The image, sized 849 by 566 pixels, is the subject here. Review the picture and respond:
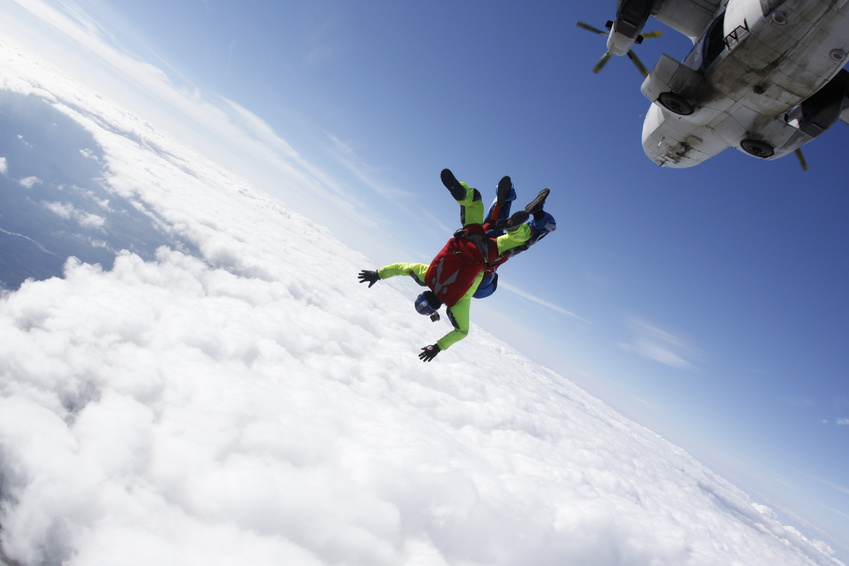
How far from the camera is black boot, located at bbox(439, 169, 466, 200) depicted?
4977mm

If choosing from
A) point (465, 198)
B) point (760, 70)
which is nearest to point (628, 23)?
point (760, 70)

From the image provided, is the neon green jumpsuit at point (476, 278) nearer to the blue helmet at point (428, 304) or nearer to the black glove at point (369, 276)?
the black glove at point (369, 276)

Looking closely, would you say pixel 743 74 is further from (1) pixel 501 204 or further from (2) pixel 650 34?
(1) pixel 501 204

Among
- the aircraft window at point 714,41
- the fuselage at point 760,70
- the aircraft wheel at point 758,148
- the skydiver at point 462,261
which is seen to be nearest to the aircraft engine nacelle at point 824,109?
the fuselage at point 760,70

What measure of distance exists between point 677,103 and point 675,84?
11.8 inches

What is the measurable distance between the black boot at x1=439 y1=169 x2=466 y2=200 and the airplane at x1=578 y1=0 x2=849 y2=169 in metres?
3.05

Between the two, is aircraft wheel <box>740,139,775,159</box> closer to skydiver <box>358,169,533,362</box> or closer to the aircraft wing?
the aircraft wing

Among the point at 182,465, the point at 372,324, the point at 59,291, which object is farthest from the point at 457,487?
the point at 59,291

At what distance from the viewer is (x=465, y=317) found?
5816 mm

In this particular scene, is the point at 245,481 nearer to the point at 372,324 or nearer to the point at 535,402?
the point at 372,324

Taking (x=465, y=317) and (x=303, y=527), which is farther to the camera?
(x=303, y=527)

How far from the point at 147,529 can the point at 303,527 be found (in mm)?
35498

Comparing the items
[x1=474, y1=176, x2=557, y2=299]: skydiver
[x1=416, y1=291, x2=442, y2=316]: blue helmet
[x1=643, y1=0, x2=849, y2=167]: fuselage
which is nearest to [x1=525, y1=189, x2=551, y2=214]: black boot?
[x1=474, y1=176, x2=557, y2=299]: skydiver

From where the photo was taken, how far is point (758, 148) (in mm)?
5090
